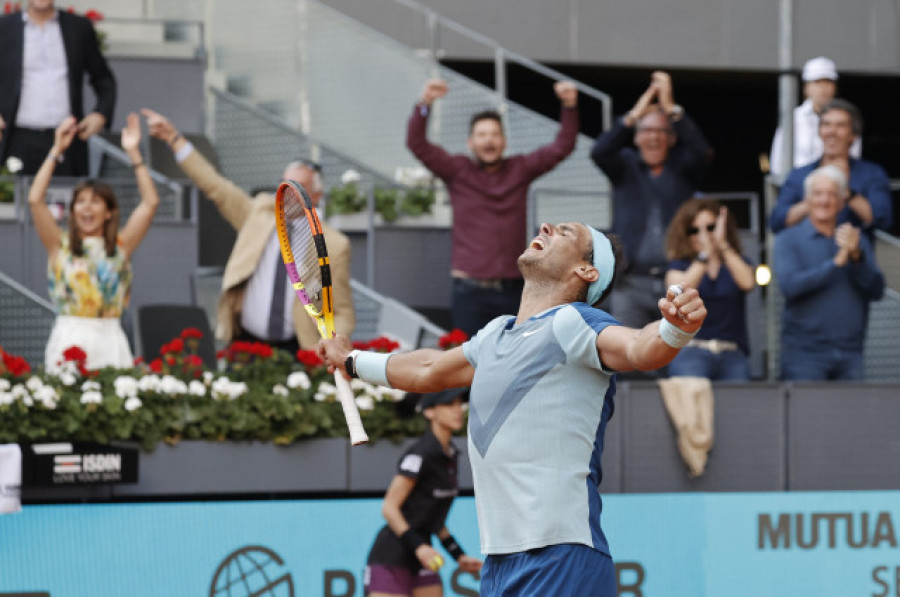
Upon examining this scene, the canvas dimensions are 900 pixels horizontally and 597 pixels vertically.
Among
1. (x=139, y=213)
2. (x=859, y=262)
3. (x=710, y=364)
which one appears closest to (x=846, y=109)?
(x=859, y=262)

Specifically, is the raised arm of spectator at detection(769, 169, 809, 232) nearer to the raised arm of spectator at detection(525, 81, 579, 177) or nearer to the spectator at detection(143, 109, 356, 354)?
the raised arm of spectator at detection(525, 81, 579, 177)

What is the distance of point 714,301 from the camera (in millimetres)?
9789

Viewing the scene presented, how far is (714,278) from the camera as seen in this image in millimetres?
9836

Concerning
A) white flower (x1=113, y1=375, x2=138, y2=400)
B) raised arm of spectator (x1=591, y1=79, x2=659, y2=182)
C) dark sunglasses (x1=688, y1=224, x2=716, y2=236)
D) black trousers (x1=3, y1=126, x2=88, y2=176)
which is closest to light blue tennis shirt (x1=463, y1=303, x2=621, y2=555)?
white flower (x1=113, y1=375, x2=138, y2=400)

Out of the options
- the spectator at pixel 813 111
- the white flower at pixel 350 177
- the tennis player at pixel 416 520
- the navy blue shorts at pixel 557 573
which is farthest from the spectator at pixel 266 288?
the navy blue shorts at pixel 557 573

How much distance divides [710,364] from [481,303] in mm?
1612

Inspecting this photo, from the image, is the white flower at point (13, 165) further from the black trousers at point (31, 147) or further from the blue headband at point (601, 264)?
the blue headband at point (601, 264)

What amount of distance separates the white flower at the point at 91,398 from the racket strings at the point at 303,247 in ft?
7.50

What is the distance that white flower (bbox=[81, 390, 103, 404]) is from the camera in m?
8.39

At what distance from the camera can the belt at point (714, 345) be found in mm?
9742

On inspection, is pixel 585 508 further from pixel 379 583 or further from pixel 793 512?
pixel 793 512

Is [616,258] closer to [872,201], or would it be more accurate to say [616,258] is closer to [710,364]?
[710,364]

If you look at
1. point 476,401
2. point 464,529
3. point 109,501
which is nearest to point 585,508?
point 476,401

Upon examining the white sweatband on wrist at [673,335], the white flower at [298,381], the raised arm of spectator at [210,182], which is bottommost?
the white flower at [298,381]
